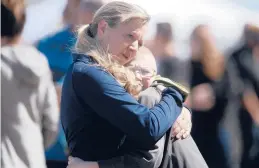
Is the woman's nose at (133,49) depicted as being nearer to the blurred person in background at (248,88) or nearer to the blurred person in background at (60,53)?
the blurred person in background at (60,53)

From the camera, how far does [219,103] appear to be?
15.8 feet

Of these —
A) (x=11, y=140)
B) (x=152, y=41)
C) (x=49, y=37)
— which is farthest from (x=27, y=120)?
(x=152, y=41)

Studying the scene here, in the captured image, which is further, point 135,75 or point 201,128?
point 201,128

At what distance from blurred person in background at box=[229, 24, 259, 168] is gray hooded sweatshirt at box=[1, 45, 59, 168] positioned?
2.44 meters

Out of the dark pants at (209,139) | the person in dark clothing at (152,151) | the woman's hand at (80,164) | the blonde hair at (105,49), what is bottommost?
the dark pants at (209,139)

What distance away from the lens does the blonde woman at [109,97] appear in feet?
8.29

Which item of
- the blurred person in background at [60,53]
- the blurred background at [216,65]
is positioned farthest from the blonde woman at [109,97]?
the blurred background at [216,65]

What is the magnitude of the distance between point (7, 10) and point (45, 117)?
0.40m

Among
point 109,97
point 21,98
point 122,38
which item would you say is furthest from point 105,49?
point 21,98

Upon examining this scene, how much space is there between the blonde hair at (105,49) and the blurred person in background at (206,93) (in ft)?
6.92

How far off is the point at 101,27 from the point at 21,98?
399 mm

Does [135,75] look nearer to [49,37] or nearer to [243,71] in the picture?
[49,37]

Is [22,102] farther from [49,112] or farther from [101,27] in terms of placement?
[101,27]

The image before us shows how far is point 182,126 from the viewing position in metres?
2.75
